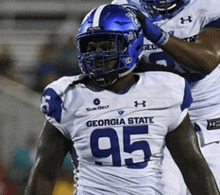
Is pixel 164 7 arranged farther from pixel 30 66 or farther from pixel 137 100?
pixel 30 66

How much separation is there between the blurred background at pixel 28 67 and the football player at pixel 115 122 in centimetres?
345

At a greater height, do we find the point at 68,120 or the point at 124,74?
the point at 124,74

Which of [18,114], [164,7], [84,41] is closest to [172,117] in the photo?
[84,41]

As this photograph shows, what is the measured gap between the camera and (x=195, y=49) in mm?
2609

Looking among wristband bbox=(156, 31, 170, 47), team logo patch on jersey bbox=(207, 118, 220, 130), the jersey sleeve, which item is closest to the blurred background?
team logo patch on jersey bbox=(207, 118, 220, 130)

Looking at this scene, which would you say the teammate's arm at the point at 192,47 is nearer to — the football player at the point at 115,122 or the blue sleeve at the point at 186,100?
the football player at the point at 115,122

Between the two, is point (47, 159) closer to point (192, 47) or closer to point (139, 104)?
point (139, 104)

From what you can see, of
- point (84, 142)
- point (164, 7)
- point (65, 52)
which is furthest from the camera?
point (65, 52)

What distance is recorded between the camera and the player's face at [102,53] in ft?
7.25

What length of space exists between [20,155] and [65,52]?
220 cm

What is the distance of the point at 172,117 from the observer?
2197 millimetres

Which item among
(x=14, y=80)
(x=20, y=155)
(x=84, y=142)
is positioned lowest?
(x=20, y=155)

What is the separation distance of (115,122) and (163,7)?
0.79 m

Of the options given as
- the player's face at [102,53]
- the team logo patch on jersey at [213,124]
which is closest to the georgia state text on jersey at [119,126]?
the player's face at [102,53]
